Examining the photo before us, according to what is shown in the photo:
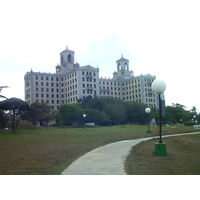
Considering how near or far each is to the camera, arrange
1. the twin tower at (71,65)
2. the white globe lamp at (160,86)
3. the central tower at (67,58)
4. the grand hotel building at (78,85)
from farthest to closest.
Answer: the twin tower at (71,65)
the central tower at (67,58)
the grand hotel building at (78,85)
the white globe lamp at (160,86)

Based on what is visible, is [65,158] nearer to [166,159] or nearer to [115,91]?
[166,159]

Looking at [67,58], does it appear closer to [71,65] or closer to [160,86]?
[71,65]

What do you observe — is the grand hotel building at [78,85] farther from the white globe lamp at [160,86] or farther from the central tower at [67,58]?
the white globe lamp at [160,86]

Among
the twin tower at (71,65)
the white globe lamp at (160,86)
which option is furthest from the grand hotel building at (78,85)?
the white globe lamp at (160,86)

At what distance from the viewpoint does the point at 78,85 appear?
103938 mm

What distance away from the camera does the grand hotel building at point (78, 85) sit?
345 ft

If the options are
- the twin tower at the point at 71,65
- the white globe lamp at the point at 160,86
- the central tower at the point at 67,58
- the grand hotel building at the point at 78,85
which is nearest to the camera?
the white globe lamp at the point at 160,86

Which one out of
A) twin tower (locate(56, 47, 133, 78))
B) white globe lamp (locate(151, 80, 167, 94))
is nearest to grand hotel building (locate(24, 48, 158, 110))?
twin tower (locate(56, 47, 133, 78))

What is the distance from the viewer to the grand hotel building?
4141 inches

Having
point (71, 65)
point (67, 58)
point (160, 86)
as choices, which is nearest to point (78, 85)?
point (71, 65)

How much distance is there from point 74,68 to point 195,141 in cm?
8662

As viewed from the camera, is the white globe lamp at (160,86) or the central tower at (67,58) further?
the central tower at (67,58)

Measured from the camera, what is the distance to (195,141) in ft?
77.4

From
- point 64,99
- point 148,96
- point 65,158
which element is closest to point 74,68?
point 64,99
